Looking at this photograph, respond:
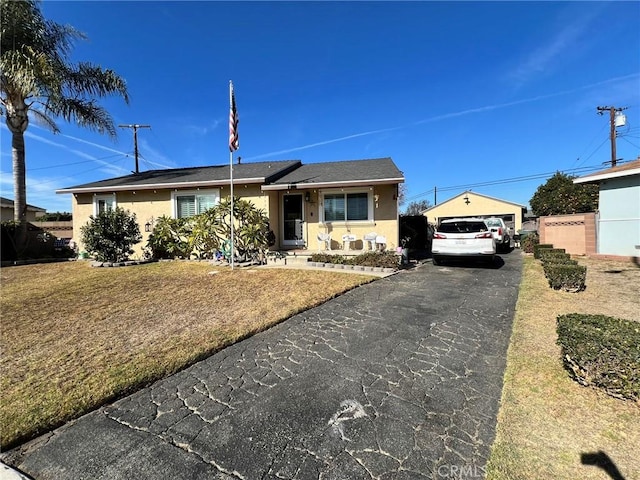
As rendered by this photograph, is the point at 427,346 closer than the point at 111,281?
Yes

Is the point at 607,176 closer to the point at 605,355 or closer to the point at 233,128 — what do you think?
the point at 605,355

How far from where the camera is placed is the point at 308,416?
2.72m

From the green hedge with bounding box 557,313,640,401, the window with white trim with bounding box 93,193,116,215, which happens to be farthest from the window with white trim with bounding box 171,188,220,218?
the green hedge with bounding box 557,313,640,401

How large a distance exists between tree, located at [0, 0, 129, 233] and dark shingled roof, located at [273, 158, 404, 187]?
372 inches

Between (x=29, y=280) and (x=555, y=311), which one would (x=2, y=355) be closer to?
(x=29, y=280)

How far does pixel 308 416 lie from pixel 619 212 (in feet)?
49.8

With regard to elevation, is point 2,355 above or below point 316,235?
below

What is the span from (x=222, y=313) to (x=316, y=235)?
7.48 m

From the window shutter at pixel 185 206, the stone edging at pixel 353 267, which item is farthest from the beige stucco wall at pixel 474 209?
the window shutter at pixel 185 206

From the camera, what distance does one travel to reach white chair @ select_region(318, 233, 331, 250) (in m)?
12.4

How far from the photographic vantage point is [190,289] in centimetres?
766

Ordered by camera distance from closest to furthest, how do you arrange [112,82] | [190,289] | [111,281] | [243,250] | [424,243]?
1. [190,289]
2. [111,281]
3. [243,250]
4. [112,82]
5. [424,243]

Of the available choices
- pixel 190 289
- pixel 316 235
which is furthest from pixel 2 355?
pixel 316 235

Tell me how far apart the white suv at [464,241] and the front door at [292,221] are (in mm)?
5515
